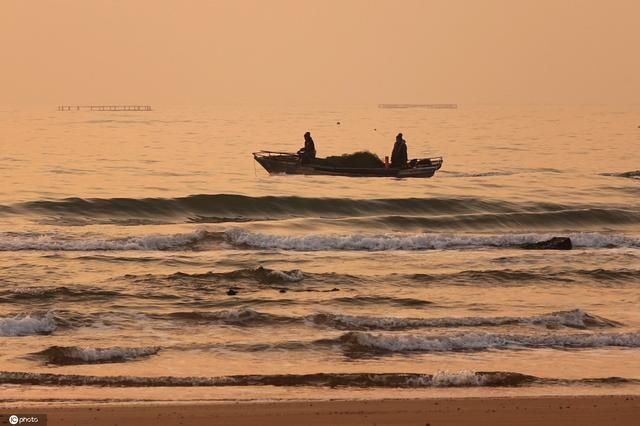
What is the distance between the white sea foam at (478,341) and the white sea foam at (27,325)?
4.38 meters

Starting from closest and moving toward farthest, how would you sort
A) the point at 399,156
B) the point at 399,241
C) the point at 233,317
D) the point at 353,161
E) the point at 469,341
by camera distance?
the point at 469,341, the point at 233,317, the point at 399,241, the point at 399,156, the point at 353,161

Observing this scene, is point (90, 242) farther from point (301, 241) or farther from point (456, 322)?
point (456, 322)

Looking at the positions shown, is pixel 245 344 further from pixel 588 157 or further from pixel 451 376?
pixel 588 157

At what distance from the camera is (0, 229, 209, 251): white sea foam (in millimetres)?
25562

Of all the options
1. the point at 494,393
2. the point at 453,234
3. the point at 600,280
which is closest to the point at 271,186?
the point at 453,234

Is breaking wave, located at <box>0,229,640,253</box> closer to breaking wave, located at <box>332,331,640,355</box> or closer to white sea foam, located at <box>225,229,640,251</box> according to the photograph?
white sea foam, located at <box>225,229,640,251</box>

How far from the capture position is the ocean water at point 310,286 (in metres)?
13.3

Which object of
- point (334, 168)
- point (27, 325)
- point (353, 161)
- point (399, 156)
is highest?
point (399, 156)

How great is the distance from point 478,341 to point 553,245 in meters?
11.8

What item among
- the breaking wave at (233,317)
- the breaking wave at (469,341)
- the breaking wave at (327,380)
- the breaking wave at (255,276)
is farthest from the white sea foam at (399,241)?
the breaking wave at (327,380)

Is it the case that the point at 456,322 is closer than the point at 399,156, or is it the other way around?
the point at 456,322

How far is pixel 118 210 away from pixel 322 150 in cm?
3337

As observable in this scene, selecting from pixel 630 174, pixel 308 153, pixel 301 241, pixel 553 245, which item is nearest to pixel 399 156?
pixel 308 153

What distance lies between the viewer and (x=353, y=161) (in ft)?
141
